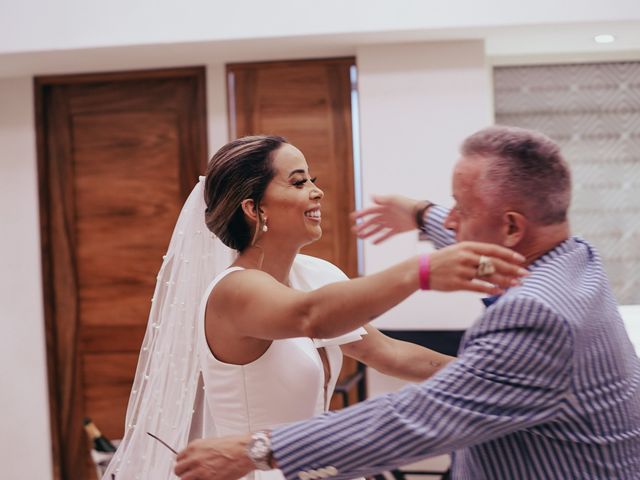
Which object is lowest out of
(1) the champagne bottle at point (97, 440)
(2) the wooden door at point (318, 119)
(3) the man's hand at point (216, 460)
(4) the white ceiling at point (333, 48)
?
(1) the champagne bottle at point (97, 440)

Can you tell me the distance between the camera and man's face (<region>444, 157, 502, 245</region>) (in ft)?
4.60

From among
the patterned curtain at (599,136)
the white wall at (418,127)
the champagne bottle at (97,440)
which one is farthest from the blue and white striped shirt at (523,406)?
the patterned curtain at (599,136)

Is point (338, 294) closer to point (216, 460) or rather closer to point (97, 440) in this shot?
point (216, 460)

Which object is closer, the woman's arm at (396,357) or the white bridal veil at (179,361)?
the woman's arm at (396,357)

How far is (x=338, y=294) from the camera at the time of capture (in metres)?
1.56

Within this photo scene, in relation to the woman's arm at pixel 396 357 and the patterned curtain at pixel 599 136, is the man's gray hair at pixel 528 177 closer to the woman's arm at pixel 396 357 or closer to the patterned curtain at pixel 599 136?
the woman's arm at pixel 396 357

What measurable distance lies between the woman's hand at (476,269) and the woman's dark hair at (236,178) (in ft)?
2.50

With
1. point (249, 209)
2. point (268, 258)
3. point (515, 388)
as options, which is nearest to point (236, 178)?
point (249, 209)

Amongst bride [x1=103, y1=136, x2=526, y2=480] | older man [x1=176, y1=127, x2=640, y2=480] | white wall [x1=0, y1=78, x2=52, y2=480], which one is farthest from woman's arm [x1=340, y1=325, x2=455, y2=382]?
white wall [x1=0, y1=78, x2=52, y2=480]

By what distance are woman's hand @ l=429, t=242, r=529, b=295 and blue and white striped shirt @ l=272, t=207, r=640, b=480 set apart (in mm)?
29

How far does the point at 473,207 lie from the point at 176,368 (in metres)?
1.15

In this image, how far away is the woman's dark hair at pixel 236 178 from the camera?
1983 millimetres

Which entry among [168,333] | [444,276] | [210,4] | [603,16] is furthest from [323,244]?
[444,276]

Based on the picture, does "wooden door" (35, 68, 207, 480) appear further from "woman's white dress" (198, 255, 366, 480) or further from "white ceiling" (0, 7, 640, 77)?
"woman's white dress" (198, 255, 366, 480)
